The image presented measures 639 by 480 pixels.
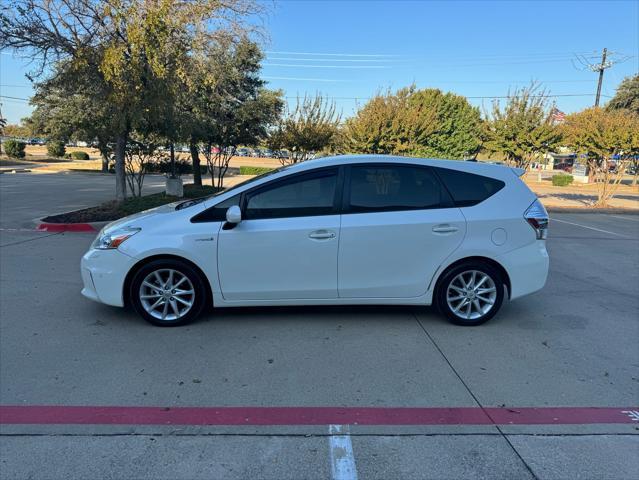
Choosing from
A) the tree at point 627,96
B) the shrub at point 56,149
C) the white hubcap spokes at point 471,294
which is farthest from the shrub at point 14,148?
the tree at point 627,96

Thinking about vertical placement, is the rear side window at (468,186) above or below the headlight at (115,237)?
above

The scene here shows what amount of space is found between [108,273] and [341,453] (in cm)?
293

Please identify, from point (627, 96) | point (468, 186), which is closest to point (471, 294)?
point (468, 186)

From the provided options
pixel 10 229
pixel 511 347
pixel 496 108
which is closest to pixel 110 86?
pixel 10 229

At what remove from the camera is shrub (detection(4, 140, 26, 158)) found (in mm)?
38750

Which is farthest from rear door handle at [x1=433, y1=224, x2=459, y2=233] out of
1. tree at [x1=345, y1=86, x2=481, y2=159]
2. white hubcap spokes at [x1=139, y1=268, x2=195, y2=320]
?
tree at [x1=345, y1=86, x2=481, y2=159]

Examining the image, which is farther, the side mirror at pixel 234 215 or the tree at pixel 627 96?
the tree at pixel 627 96

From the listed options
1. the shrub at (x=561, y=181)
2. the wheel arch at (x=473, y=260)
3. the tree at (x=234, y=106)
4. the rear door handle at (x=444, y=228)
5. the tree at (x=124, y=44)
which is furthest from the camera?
the shrub at (x=561, y=181)

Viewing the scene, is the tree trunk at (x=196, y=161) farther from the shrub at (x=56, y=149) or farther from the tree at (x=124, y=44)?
the shrub at (x=56, y=149)

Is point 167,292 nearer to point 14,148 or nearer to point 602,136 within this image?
point 602,136

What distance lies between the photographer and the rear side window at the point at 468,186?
4.72 meters

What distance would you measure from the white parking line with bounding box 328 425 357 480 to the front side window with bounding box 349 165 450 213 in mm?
2210

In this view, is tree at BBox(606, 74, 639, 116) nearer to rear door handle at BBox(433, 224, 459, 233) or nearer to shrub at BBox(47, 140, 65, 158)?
rear door handle at BBox(433, 224, 459, 233)

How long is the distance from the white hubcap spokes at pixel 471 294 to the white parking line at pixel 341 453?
7.32ft
